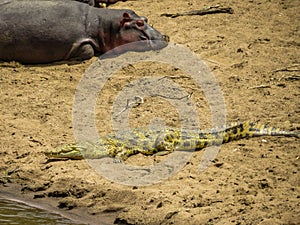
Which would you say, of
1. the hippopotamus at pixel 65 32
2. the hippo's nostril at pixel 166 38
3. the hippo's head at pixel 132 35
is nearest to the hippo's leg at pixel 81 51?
the hippopotamus at pixel 65 32

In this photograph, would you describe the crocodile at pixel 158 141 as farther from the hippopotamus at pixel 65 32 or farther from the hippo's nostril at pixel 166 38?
the hippo's nostril at pixel 166 38

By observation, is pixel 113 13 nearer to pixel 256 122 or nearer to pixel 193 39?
pixel 193 39

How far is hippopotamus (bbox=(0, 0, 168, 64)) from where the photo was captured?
36.8 feet

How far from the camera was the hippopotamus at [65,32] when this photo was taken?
1123 cm

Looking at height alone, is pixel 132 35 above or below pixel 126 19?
below

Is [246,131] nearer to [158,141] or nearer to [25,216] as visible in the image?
[158,141]

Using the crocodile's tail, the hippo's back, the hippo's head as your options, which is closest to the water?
the crocodile's tail

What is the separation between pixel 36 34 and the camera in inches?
442

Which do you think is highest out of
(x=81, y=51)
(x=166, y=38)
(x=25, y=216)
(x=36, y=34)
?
(x=36, y=34)

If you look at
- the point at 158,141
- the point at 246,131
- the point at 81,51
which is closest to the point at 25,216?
the point at 158,141

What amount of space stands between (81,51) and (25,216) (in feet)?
13.8

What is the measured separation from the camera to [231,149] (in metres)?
8.20

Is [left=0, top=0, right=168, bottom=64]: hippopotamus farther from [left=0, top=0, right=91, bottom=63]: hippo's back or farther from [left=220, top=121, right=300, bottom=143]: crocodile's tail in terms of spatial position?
[left=220, top=121, right=300, bottom=143]: crocodile's tail

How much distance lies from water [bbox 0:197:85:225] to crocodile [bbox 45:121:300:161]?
771 millimetres
